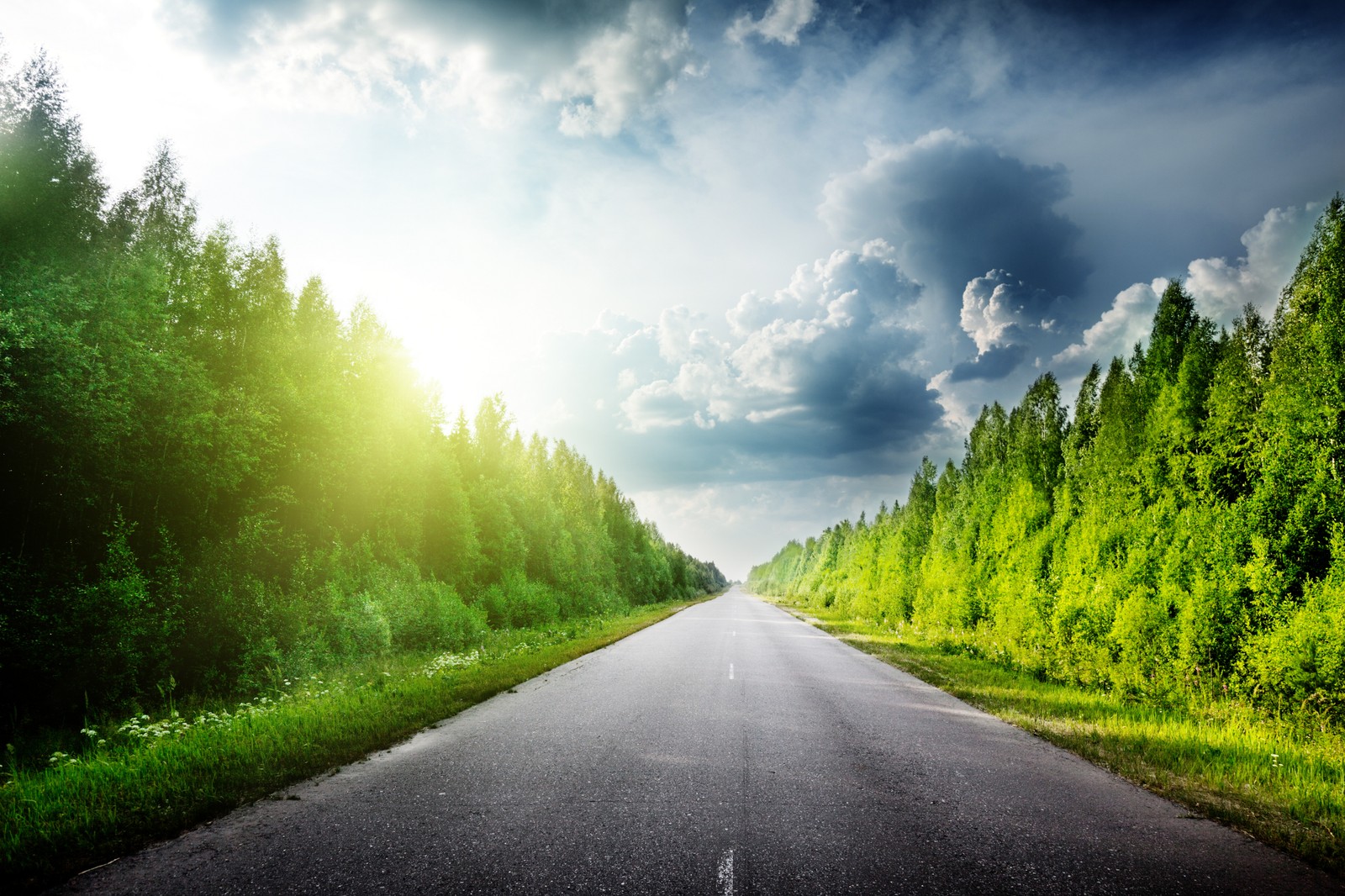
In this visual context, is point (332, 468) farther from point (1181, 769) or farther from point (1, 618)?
point (1181, 769)

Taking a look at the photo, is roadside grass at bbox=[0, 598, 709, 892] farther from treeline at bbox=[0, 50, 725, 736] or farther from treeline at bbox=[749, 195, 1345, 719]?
treeline at bbox=[749, 195, 1345, 719]

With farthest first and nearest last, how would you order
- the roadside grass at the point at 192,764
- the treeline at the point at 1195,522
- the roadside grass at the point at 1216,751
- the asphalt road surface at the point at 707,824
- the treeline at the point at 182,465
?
the treeline at the point at 182,465 < the treeline at the point at 1195,522 < the roadside grass at the point at 1216,751 < the roadside grass at the point at 192,764 < the asphalt road surface at the point at 707,824

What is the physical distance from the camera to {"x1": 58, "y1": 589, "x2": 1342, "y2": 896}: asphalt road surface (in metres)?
3.84

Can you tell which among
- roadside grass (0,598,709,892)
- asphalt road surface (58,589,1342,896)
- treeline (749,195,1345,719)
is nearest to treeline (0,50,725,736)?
roadside grass (0,598,709,892)

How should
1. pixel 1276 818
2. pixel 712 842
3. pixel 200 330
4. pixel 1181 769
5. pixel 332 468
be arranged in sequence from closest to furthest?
pixel 712 842
pixel 1276 818
pixel 1181 769
pixel 200 330
pixel 332 468

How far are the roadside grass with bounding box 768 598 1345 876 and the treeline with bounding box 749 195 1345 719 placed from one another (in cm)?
91

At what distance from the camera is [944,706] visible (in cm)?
1035

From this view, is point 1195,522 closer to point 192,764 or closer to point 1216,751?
point 1216,751

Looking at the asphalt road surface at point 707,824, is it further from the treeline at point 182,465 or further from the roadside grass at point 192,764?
the treeline at point 182,465

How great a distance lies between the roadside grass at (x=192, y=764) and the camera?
4285 mm

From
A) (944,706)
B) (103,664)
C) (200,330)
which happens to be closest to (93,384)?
(103,664)

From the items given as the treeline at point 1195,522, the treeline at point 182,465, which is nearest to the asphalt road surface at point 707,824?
the treeline at point 1195,522

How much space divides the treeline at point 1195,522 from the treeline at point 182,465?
1814cm

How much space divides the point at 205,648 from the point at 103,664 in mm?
2176
